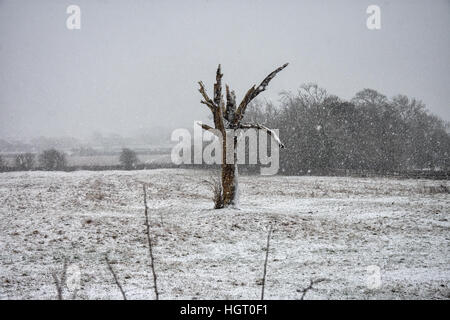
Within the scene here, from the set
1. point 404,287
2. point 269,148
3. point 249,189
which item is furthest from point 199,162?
point 404,287

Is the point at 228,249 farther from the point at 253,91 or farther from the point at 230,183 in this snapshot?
the point at 253,91

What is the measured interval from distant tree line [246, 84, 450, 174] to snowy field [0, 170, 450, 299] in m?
32.3

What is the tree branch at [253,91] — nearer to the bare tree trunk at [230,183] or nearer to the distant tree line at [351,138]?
the bare tree trunk at [230,183]

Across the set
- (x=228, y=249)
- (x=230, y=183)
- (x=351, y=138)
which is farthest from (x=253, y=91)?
(x=351, y=138)

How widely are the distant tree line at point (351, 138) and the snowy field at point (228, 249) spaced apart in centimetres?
3227

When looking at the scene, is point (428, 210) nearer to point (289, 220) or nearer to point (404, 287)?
point (289, 220)

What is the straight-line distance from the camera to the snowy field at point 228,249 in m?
6.98

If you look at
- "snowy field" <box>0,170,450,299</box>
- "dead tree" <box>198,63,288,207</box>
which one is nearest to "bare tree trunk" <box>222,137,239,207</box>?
"dead tree" <box>198,63,288,207</box>

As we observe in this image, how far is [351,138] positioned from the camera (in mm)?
52188

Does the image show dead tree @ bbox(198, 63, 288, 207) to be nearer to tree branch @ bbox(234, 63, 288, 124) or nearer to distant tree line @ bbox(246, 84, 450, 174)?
tree branch @ bbox(234, 63, 288, 124)

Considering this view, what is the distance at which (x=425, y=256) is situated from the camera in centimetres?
943

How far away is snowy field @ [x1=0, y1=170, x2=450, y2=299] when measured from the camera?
6.98 meters

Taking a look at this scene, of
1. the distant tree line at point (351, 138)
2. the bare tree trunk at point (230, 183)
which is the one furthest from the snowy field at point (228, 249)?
the distant tree line at point (351, 138)

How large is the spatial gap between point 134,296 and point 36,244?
4.78 m
